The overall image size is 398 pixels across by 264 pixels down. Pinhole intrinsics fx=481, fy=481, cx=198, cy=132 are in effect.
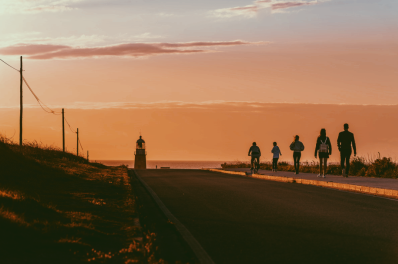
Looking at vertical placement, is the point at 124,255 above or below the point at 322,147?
below

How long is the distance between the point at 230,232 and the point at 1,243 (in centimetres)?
395

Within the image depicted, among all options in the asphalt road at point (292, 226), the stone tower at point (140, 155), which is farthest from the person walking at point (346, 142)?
the stone tower at point (140, 155)

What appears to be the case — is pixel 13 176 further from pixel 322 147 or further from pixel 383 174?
pixel 383 174

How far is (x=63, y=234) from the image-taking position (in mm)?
8039

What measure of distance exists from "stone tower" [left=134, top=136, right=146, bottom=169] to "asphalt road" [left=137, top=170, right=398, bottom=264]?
193 feet

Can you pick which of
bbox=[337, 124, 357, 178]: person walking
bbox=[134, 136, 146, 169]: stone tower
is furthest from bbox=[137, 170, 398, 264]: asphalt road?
bbox=[134, 136, 146, 169]: stone tower

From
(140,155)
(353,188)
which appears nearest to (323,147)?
(353,188)

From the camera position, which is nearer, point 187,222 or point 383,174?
point 187,222

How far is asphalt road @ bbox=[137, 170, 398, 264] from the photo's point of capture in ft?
23.1

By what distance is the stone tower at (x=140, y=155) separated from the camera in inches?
2906

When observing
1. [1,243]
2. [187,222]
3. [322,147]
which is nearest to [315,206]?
[187,222]

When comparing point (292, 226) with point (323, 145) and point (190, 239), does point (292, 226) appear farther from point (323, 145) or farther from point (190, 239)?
point (323, 145)

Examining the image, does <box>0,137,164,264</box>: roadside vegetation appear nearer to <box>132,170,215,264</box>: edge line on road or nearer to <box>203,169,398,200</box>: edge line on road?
<box>132,170,215,264</box>: edge line on road

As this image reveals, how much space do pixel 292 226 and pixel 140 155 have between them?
6556 centimetres
